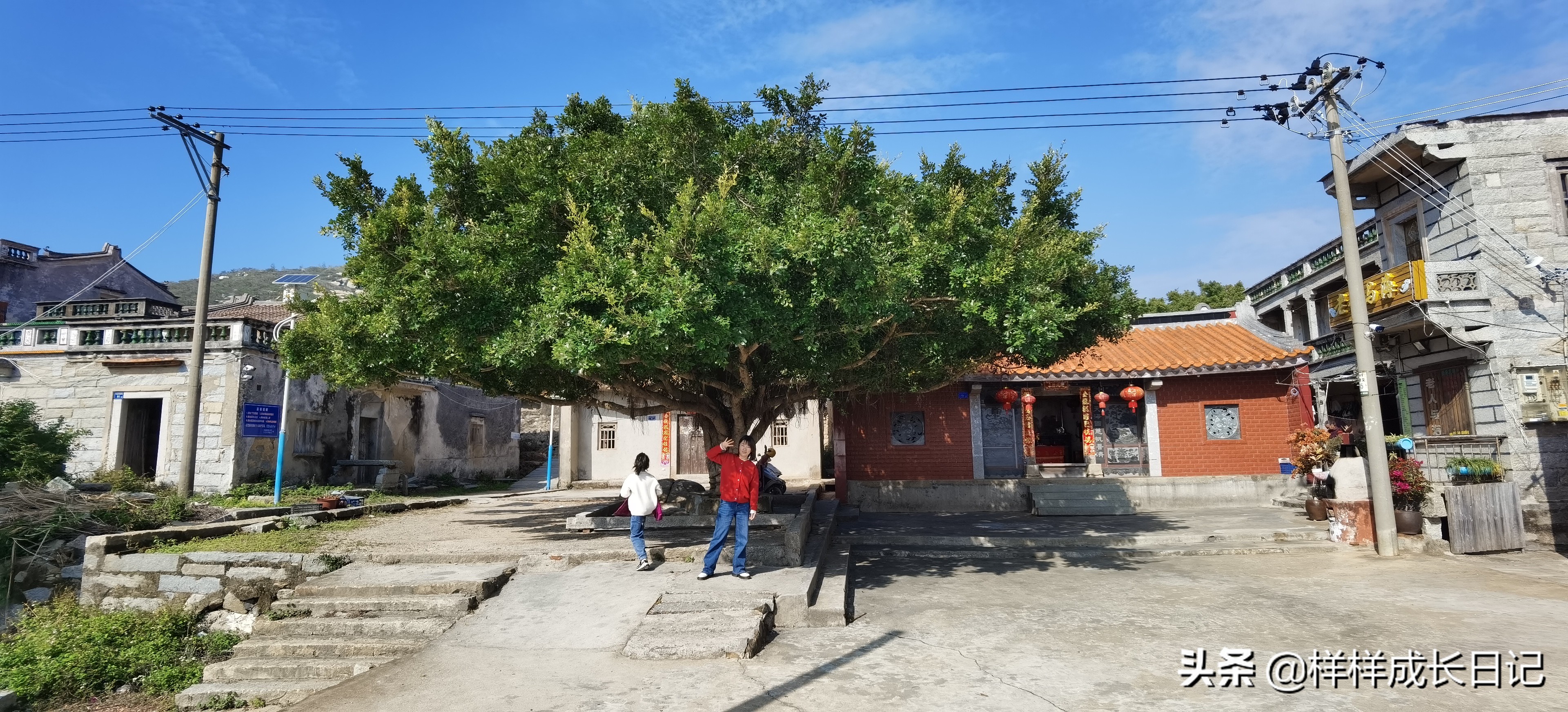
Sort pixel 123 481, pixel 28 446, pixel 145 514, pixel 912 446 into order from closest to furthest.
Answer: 1. pixel 145 514
2. pixel 28 446
3. pixel 123 481
4. pixel 912 446

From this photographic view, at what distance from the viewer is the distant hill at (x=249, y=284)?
1901 inches

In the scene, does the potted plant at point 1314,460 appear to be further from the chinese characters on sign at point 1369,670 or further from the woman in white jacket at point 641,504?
the woman in white jacket at point 641,504

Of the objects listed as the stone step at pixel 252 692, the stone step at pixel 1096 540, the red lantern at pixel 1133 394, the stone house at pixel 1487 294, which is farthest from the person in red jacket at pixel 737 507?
the stone house at pixel 1487 294

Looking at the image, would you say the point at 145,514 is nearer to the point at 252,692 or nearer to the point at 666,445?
the point at 252,692

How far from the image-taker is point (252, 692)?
640 centimetres

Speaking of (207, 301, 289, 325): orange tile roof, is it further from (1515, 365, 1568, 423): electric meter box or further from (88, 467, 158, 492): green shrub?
(1515, 365, 1568, 423): electric meter box

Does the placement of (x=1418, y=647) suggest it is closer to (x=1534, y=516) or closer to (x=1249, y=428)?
(x=1534, y=516)

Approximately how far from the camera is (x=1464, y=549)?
10.4 meters

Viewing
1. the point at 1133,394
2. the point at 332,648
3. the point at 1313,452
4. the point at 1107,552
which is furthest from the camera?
the point at 1133,394

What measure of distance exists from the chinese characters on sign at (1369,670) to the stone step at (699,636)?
3162mm

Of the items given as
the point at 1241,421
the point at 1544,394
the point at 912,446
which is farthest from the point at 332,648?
the point at 1241,421

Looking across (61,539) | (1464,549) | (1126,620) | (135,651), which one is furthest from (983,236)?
(61,539)

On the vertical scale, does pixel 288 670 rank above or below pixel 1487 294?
below

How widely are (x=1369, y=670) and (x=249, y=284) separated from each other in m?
69.6
